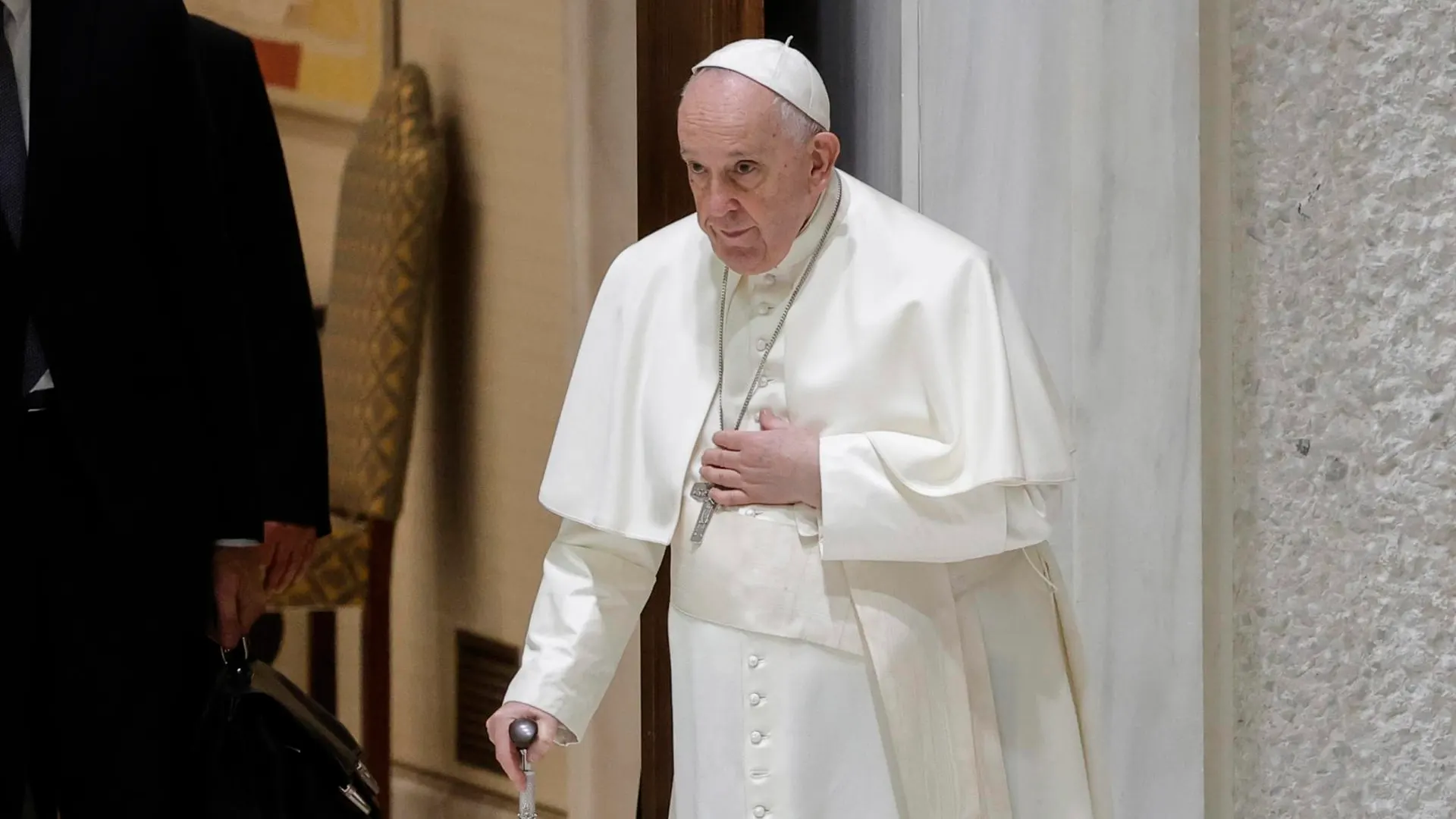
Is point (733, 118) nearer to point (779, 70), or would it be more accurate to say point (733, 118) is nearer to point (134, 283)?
point (779, 70)

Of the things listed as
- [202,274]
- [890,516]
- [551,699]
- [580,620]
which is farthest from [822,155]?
[202,274]

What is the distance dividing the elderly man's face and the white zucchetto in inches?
0.6

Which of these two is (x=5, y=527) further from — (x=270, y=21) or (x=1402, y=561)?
(x=1402, y=561)

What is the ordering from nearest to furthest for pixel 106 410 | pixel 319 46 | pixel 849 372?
pixel 849 372 < pixel 106 410 < pixel 319 46

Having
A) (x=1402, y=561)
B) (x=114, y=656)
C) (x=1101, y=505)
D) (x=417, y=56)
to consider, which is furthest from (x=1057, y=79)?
(x=114, y=656)

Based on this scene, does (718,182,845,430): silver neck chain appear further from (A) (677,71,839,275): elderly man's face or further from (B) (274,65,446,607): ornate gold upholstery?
(B) (274,65,446,607): ornate gold upholstery

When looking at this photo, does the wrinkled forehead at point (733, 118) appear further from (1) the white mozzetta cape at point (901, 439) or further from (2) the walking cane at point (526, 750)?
(2) the walking cane at point (526, 750)

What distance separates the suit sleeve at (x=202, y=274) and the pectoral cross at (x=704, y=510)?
2.93ft

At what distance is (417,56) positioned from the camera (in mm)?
3518

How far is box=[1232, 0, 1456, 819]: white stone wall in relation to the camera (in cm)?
286

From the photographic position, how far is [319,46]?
3.43m

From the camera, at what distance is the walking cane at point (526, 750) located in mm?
2355

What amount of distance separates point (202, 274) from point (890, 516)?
1.30 metres

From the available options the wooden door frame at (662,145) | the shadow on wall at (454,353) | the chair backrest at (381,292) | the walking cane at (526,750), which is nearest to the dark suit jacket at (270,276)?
the chair backrest at (381,292)
